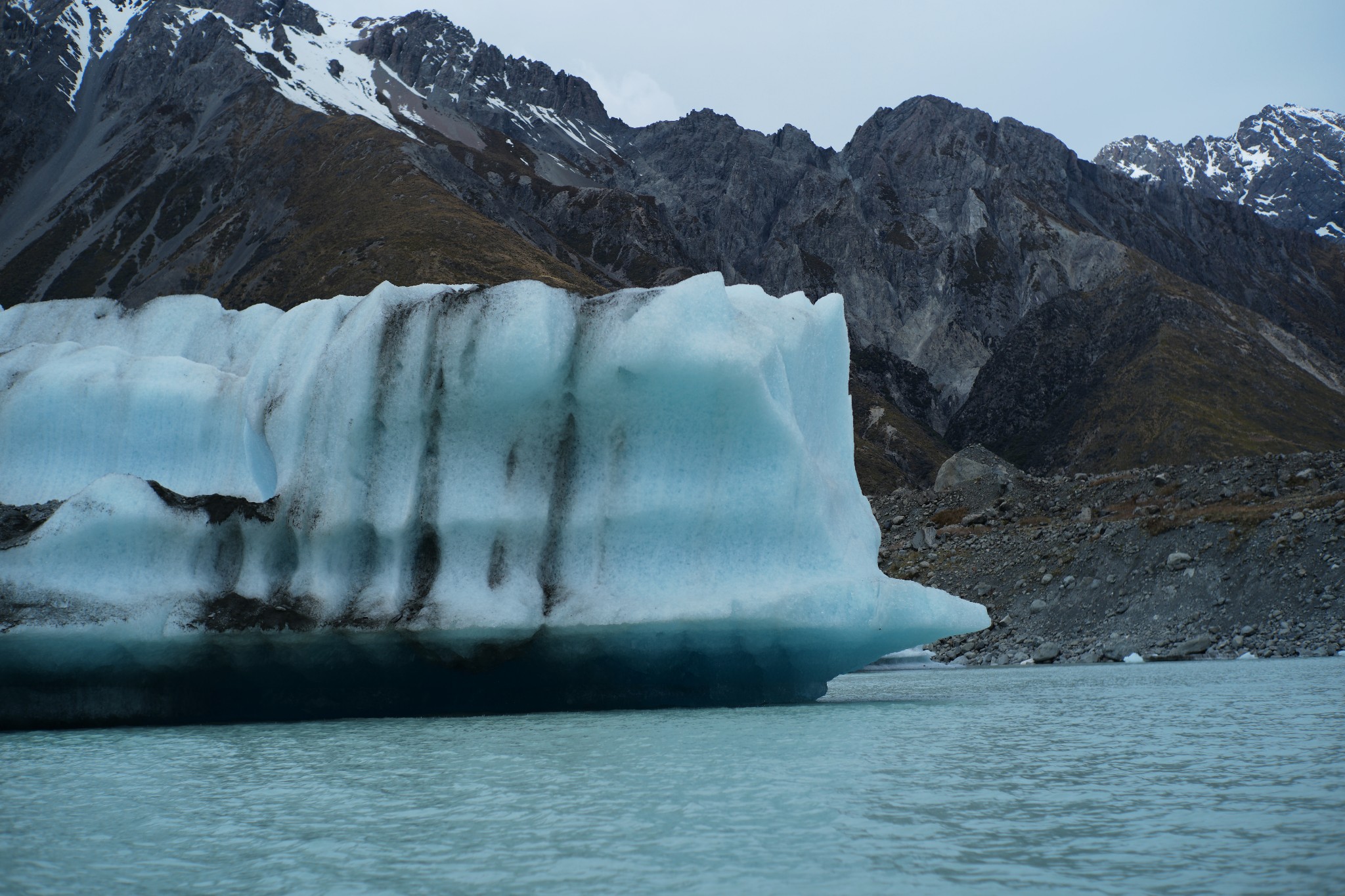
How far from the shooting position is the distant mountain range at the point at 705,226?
273ft

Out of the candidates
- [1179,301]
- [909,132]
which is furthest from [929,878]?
[909,132]

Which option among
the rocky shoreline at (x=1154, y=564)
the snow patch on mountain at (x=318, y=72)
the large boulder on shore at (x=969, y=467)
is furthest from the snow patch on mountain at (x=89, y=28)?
the rocky shoreline at (x=1154, y=564)

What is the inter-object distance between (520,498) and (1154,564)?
893 inches

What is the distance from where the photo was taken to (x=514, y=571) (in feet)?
40.5

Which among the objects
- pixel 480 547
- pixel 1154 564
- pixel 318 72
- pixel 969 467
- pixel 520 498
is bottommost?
pixel 480 547

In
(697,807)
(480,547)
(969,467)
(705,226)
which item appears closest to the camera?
(697,807)

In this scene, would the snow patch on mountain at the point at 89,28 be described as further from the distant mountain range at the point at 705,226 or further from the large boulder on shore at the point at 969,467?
the large boulder on shore at the point at 969,467

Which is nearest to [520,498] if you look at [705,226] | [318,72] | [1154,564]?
[1154,564]

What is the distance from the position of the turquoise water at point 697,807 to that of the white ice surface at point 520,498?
5.09 ft

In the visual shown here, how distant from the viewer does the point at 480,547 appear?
1245cm

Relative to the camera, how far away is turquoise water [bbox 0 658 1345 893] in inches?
192

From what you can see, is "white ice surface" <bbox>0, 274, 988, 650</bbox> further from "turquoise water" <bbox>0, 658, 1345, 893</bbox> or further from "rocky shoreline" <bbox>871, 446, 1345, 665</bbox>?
"rocky shoreline" <bbox>871, 446, 1345, 665</bbox>

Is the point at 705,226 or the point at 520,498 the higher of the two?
the point at 705,226

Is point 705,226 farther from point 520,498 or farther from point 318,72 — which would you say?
point 520,498
